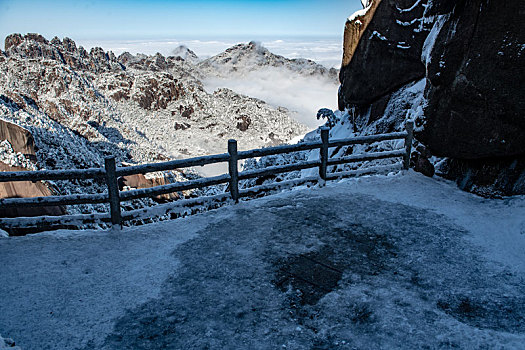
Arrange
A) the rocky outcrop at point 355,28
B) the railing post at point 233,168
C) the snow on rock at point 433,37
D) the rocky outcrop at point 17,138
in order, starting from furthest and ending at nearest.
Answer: the rocky outcrop at point 17,138 < the rocky outcrop at point 355,28 < the snow on rock at point 433,37 < the railing post at point 233,168

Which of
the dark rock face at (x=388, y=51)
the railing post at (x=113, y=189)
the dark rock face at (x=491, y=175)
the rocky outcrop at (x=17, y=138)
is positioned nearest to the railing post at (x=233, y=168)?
the railing post at (x=113, y=189)

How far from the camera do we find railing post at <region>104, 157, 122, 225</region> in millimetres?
5812

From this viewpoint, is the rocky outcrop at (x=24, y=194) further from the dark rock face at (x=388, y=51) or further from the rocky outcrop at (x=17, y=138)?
the rocky outcrop at (x=17, y=138)

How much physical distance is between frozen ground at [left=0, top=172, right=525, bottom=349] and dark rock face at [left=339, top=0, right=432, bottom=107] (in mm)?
9533

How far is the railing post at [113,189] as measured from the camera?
5812 mm

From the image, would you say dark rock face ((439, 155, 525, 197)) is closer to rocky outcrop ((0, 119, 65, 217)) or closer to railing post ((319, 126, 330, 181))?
railing post ((319, 126, 330, 181))

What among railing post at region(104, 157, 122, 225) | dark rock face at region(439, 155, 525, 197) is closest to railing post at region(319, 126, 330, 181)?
dark rock face at region(439, 155, 525, 197)

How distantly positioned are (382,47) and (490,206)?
1078 centimetres

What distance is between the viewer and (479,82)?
7047mm

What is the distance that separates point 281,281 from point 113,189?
11.6 feet

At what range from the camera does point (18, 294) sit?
13.6ft

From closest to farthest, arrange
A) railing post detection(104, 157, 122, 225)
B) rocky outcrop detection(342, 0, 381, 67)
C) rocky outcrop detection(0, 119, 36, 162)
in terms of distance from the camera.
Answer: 1. railing post detection(104, 157, 122, 225)
2. rocky outcrop detection(342, 0, 381, 67)
3. rocky outcrop detection(0, 119, 36, 162)

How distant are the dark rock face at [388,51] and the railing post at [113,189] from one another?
13.3 meters

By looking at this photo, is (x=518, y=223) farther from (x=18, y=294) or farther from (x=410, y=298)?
(x=18, y=294)
